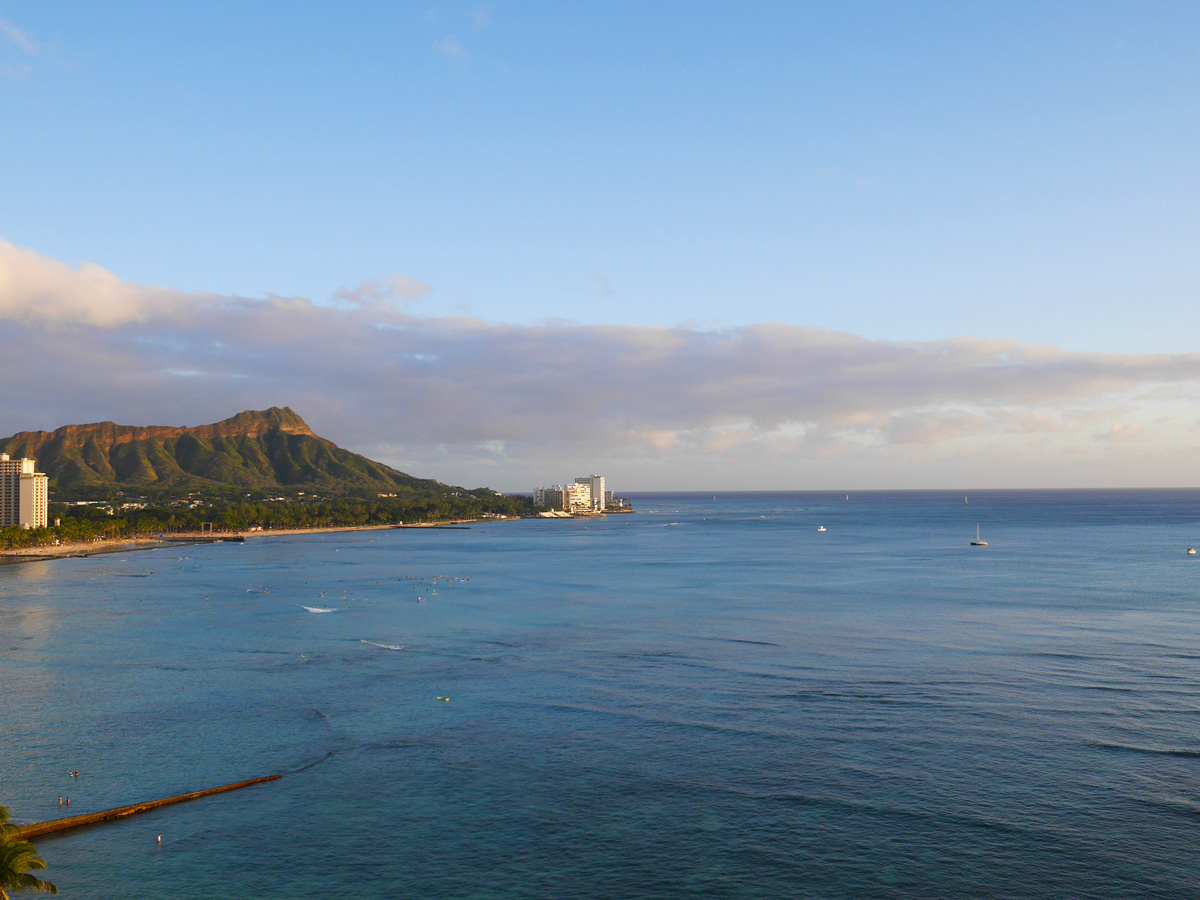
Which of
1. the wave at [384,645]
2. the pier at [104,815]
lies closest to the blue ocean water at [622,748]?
the wave at [384,645]

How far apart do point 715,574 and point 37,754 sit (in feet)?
344

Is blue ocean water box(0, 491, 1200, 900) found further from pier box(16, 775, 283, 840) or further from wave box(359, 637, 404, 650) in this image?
pier box(16, 775, 283, 840)

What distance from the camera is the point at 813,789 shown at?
131 feet

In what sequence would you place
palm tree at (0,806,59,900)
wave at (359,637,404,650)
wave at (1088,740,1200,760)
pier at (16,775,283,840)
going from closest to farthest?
palm tree at (0,806,59,900) < pier at (16,775,283,840) < wave at (1088,740,1200,760) < wave at (359,637,404,650)

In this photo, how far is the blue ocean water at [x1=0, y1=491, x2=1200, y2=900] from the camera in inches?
1294

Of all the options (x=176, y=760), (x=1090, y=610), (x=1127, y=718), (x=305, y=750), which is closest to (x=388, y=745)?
(x=305, y=750)

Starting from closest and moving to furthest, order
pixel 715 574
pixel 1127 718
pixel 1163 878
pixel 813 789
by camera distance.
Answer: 1. pixel 1163 878
2. pixel 813 789
3. pixel 1127 718
4. pixel 715 574

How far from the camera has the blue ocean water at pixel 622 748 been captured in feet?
108

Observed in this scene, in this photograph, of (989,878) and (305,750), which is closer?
(989,878)

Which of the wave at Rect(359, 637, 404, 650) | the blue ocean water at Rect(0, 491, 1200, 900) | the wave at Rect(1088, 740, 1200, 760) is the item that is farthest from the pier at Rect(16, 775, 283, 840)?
the wave at Rect(1088, 740, 1200, 760)

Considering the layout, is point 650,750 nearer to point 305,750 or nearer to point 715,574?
point 305,750

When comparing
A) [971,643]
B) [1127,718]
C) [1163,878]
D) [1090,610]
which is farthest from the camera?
[1090,610]

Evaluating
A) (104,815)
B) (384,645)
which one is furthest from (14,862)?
(384,645)

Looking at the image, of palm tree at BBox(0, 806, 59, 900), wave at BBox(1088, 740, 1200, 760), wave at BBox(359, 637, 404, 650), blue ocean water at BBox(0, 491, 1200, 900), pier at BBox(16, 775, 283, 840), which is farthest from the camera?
wave at BBox(359, 637, 404, 650)
